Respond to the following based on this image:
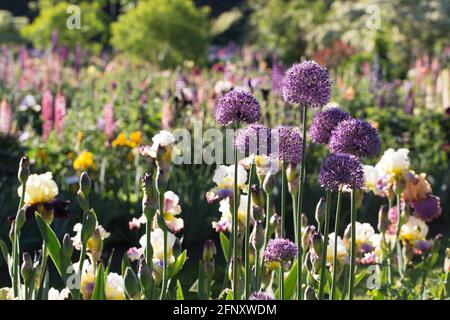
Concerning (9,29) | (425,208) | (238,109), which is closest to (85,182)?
(238,109)

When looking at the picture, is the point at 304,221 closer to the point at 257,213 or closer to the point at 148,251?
the point at 257,213

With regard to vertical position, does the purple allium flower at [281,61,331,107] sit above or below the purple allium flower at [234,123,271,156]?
above

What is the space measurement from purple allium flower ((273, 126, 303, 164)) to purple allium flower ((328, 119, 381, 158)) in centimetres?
9

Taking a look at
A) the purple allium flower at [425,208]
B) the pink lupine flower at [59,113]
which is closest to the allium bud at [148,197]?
the purple allium flower at [425,208]

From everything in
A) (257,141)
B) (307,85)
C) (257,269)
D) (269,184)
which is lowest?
(257,269)

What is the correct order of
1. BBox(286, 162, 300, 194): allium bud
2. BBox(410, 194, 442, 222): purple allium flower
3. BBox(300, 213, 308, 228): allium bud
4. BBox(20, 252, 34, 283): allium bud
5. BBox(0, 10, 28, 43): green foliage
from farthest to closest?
BBox(0, 10, 28, 43): green foliage → BBox(410, 194, 442, 222): purple allium flower → BBox(300, 213, 308, 228): allium bud → BBox(286, 162, 300, 194): allium bud → BBox(20, 252, 34, 283): allium bud

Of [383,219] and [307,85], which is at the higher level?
[307,85]

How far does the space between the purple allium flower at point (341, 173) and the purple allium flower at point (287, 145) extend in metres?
0.09

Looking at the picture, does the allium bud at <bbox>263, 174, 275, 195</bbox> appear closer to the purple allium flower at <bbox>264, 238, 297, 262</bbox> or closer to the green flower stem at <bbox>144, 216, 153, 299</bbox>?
the purple allium flower at <bbox>264, 238, 297, 262</bbox>

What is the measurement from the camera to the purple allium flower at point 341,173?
73.7 inches

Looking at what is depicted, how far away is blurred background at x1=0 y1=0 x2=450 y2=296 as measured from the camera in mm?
4840

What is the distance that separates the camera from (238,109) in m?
1.90

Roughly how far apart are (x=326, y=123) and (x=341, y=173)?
0.15 meters

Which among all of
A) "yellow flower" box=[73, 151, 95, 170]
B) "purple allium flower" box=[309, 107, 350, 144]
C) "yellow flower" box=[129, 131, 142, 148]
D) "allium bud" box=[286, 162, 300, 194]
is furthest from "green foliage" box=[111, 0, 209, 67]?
"purple allium flower" box=[309, 107, 350, 144]
